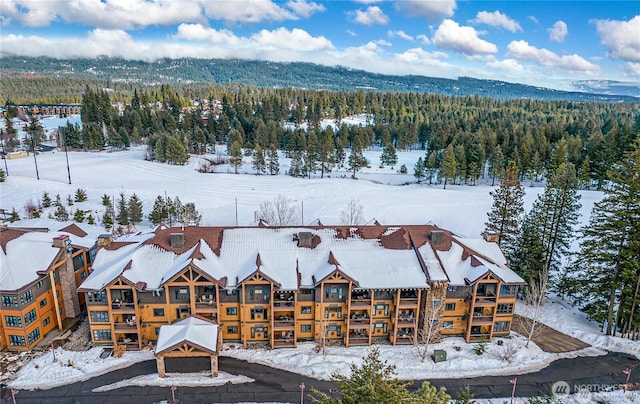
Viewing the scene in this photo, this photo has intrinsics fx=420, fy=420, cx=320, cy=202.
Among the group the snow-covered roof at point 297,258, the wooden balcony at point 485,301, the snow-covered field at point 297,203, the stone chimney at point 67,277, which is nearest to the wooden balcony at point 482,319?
the wooden balcony at point 485,301

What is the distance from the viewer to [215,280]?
116 feet

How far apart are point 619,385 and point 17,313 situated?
1920 inches

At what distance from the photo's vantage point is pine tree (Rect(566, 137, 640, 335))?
35.9 metres

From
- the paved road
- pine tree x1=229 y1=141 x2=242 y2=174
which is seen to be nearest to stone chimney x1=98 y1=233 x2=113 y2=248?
the paved road

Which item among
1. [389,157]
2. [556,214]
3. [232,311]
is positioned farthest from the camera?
[389,157]

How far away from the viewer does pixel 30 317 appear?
119ft

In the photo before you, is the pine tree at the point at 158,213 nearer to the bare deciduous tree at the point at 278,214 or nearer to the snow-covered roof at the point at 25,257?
the bare deciduous tree at the point at 278,214

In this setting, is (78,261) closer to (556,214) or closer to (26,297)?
(26,297)

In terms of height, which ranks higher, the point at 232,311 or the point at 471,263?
the point at 471,263

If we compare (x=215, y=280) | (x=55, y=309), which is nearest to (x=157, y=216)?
(x=55, y=309)

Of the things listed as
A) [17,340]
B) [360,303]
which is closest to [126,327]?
[17,340]

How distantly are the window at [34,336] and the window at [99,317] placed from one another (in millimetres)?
5333

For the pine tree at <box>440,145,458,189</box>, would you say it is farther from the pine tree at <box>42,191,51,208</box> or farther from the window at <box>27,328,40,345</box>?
the pine tree at <box>42,191,51,208</box>

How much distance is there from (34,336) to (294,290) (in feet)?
76.0
